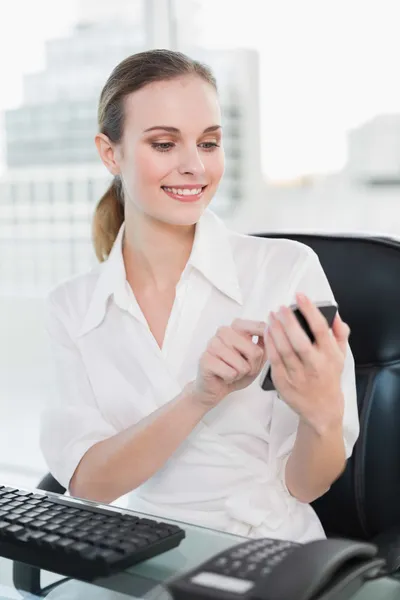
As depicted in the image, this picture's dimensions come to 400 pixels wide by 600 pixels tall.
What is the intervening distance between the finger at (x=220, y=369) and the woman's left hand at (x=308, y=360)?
0.26 ft

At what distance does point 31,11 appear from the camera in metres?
3.69

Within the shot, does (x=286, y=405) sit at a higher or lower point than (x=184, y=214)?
lower

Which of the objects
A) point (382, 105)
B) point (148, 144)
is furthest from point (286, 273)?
point (382, 105)

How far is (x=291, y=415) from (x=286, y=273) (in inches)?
9.5

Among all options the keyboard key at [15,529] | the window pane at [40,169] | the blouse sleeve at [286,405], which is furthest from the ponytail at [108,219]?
the window pane at [40,169]

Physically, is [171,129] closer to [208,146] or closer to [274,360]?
[208,146]

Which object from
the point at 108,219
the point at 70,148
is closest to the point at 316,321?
the point at 108,219

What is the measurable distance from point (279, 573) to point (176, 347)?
2.52 ft

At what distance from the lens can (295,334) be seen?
39.7 inches

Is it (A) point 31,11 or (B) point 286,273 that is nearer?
(B) point 286,273

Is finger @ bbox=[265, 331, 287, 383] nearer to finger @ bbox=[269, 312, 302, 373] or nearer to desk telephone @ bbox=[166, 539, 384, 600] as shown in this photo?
finger @ bbox=[269, 312, 302, 373]

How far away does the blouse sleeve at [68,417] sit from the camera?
142cm

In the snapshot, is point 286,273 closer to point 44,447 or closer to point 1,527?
point 44,447

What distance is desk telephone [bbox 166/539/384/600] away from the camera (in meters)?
0.70
